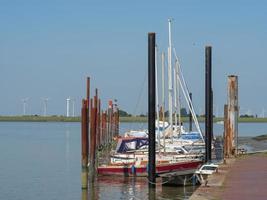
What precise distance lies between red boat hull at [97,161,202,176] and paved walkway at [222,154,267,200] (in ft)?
9.31

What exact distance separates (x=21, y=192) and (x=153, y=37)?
12.7m

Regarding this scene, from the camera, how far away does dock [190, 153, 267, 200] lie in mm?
22719

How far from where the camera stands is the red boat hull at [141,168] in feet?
123

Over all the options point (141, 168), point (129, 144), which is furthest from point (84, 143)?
point (129, 144)

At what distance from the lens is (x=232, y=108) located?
4281 centimetres

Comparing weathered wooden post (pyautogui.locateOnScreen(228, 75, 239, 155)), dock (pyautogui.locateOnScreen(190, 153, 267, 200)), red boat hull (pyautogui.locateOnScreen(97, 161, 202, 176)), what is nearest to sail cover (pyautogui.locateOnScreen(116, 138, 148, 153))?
red boat hull (pyautogui.locateOnScreen(97, 161, 202, 176))

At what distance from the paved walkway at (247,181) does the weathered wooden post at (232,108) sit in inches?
224

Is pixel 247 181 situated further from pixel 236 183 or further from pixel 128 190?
pixel 128 190

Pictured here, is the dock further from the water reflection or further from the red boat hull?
the red boat hull

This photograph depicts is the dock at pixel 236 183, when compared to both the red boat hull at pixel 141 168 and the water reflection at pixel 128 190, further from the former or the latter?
the red boat hull at pixel 141 168

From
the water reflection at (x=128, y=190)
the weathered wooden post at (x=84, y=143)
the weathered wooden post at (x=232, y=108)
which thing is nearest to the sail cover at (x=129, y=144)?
the water reflection at (x=128, y=190)

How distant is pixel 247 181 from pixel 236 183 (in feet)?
2.52

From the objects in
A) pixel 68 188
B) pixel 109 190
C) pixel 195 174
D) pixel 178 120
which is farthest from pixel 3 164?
pixel 195 174

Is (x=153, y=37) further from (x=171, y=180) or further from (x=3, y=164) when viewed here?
(x=3, y=164)
